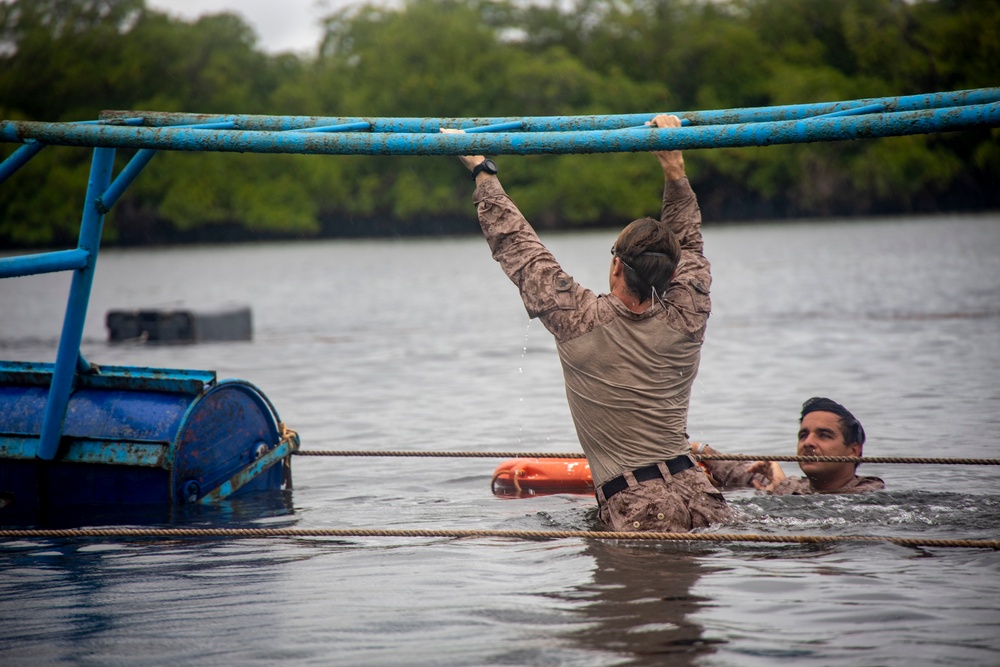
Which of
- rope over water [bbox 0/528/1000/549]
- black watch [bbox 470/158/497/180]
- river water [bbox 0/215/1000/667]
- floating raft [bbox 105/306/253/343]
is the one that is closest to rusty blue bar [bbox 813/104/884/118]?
black watch [bbox 470/158/497/180]

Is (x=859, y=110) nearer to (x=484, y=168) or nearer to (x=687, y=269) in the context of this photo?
(x=687, y=269)

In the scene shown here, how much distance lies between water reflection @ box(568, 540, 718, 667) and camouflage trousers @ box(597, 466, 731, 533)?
0.21 meters

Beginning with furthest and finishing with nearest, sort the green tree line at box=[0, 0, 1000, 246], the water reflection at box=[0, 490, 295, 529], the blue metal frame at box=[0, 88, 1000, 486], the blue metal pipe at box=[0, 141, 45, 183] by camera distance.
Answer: the green tree line at box=[0, 0, 1000, 246]
the water reflection at box=[0, 490, 295, 529]
the blue metal pipe at box=[0, 141, 45, 183]
the blue metal frame at box=[0, 88, 1000, 486]

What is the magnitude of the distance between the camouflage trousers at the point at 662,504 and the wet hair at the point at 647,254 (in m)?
0.97

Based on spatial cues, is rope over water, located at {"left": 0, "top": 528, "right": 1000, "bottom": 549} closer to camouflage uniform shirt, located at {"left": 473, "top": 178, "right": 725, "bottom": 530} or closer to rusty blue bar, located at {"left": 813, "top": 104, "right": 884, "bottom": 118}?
camouflage uniform shirt, located at {"left": 473, "top": 178, "right": 725, "bottom": 530}

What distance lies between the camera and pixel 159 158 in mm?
84688

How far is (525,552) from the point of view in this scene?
21.7 feet

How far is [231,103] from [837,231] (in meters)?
51.1

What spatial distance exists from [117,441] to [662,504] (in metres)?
3.52

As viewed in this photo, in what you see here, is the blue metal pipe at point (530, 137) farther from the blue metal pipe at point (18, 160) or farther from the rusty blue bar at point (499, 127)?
the rusty blue bar at point (499, 127)

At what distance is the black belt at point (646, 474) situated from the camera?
5.96 meters

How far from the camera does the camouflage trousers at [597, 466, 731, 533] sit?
235 inches

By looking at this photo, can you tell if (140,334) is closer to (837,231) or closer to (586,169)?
(837,231)

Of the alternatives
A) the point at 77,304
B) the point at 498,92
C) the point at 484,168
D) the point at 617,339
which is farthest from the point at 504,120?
the point at 498,92
